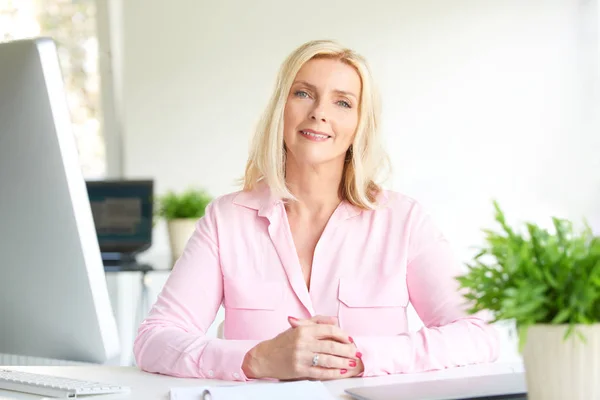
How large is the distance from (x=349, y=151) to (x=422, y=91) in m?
4.30

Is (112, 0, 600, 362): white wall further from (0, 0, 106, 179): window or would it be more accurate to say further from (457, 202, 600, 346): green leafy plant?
(457, 202, 600, 346): green leafy plant

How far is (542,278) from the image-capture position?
915 millimetres

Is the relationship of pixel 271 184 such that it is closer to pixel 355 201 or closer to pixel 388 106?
pixel 355 201

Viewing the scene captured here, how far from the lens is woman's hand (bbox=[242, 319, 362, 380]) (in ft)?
4.66

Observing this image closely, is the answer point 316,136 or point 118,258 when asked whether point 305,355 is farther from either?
point 118,258

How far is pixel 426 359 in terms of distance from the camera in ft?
5.00

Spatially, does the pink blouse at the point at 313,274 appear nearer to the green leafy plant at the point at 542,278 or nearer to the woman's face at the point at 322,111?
the woman's face at the point at 322,111

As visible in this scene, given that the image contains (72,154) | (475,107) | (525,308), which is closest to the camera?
(525,308)

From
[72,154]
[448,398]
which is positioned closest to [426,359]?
[448,398]

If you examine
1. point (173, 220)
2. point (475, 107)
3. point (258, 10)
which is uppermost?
point (258, 10)

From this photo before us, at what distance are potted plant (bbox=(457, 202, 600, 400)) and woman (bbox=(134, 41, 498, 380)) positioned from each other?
23.3 inches

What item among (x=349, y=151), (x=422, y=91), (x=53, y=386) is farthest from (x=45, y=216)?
(x=422, y=91)

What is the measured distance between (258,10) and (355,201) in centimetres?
458

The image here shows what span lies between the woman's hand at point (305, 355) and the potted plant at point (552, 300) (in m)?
0.51
